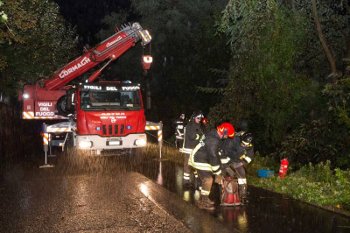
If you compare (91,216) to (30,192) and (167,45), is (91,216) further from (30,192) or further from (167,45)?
(167,45)

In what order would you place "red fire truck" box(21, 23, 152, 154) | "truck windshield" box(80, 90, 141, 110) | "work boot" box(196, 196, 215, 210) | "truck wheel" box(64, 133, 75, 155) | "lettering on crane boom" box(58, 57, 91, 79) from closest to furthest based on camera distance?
1. "work boot" box(196, 196, 215, 210)
2. "red fire truck" box(21, 23, 152, 154)
3. "truck windshield" box(80, 90, 141, 110)
4. "truck wheel" box(64, 133, 75, 155)
5. "lettering on crane boom" box(58, 57, 91, 79)

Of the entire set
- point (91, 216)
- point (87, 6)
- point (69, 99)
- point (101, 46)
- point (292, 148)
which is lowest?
point (91, 216)


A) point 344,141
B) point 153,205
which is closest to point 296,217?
point 153,205

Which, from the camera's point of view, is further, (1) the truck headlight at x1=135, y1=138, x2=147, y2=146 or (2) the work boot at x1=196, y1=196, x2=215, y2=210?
(1) the truck headlight at x1=135, y1=138, x2=147, y2=146

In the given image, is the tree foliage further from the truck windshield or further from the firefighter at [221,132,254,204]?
the firefighter at [221,132,254,204]

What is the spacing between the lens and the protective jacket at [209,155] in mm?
8297

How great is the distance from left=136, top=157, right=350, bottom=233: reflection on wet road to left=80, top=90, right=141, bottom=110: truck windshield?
16.1 feet

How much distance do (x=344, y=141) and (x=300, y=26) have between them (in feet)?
12.1

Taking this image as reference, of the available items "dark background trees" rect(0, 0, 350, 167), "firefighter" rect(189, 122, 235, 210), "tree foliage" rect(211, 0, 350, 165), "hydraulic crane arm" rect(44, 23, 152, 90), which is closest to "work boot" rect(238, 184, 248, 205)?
"firefighter" rect(189, 122, 235, 210)

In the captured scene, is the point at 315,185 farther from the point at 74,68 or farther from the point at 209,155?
the point at 74,68

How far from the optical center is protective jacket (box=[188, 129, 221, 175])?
830cm

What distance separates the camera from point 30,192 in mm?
10281

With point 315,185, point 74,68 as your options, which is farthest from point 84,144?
point 315,185

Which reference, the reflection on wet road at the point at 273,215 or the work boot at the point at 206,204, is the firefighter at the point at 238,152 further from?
the work boot at the point at 206,204
